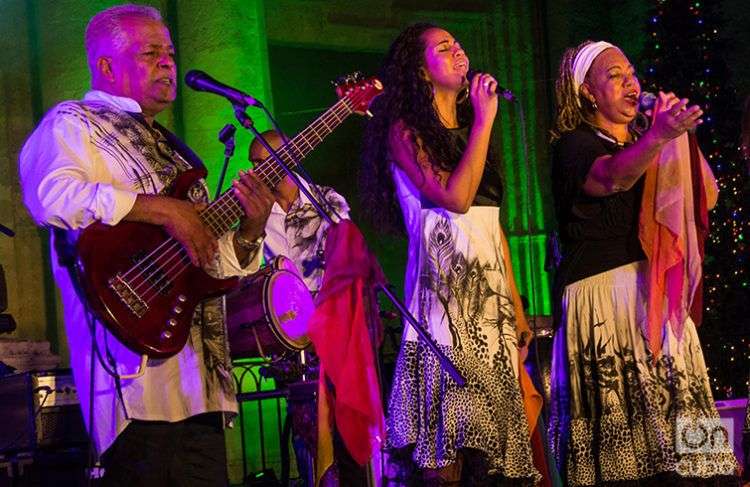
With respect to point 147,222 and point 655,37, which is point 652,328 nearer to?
point 147,222

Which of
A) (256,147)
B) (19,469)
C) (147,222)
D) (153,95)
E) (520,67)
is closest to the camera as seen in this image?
(147,222)

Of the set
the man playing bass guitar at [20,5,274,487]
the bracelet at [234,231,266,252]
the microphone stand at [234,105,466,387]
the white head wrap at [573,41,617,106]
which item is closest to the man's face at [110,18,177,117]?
the man playing bass guitar at [20,5,274,487]

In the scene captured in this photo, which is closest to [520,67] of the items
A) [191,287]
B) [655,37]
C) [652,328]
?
[655,37]

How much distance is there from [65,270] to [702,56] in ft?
22.3

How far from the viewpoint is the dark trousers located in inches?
135

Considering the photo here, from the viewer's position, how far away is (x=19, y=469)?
499 cm

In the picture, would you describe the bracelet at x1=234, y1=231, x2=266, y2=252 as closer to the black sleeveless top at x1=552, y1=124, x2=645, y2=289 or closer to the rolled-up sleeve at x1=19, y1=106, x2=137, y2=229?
the rolled-up sleeve at x1=19, y1=106, x2=137, y2=229

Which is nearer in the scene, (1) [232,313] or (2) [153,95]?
(2) [153,95]

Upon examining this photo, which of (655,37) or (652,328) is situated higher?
(655,37)

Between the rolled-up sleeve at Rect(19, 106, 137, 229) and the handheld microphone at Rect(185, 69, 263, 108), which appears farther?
the handheld microphone at Rect(185, 69, 263, 108)

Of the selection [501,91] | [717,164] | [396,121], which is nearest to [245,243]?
[396,121]

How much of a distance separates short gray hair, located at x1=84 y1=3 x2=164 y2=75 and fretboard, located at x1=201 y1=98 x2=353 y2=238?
2.18 ft

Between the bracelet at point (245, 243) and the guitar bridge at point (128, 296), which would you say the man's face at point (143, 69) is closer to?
the bracelet at point (245, 243)

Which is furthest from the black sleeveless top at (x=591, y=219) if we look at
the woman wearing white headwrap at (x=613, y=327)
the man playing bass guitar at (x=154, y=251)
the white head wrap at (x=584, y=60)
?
the man playing bass guitar at (x=154, y=251)
